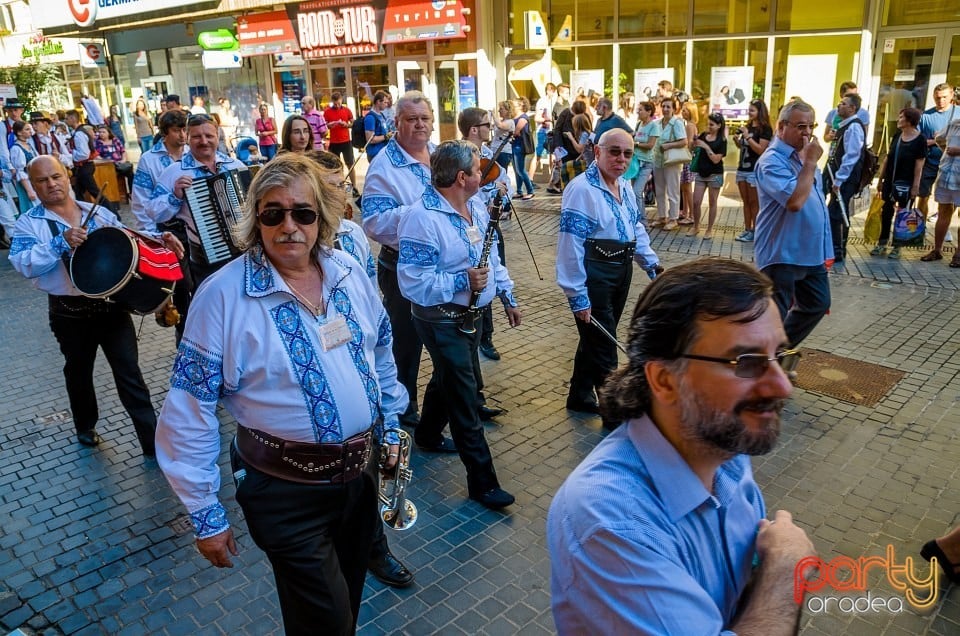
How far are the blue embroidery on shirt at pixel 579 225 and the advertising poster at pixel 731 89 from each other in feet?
37.7

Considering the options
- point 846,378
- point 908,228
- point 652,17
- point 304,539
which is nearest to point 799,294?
point 846,378

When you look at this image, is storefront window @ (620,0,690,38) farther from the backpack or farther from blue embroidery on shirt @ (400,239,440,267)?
blue embroidery on shirt @ (400,239,440,267)

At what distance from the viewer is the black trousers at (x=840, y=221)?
9352 mm

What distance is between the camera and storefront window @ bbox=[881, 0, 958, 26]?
43.3 ft

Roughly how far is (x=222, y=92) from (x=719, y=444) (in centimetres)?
2709

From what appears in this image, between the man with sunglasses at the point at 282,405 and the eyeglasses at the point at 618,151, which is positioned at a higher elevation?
the eyeglasses at the point at 618,151

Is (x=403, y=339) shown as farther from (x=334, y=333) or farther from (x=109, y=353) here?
(x=334, y=333)

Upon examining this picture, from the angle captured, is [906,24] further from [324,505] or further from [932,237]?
[324,505]

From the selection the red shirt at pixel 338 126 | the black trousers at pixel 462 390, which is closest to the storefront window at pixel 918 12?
the red shirt at pixel 338 126

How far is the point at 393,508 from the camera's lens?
3209 mm

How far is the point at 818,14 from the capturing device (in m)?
14.4

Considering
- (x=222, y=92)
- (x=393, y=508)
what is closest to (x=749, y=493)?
(x=393, y=508)

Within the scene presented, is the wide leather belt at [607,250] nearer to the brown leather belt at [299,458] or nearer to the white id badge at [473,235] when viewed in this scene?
the white id badge at [473,235]

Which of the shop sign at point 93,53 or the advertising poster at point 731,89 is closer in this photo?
the advertising poster at point 731,89
